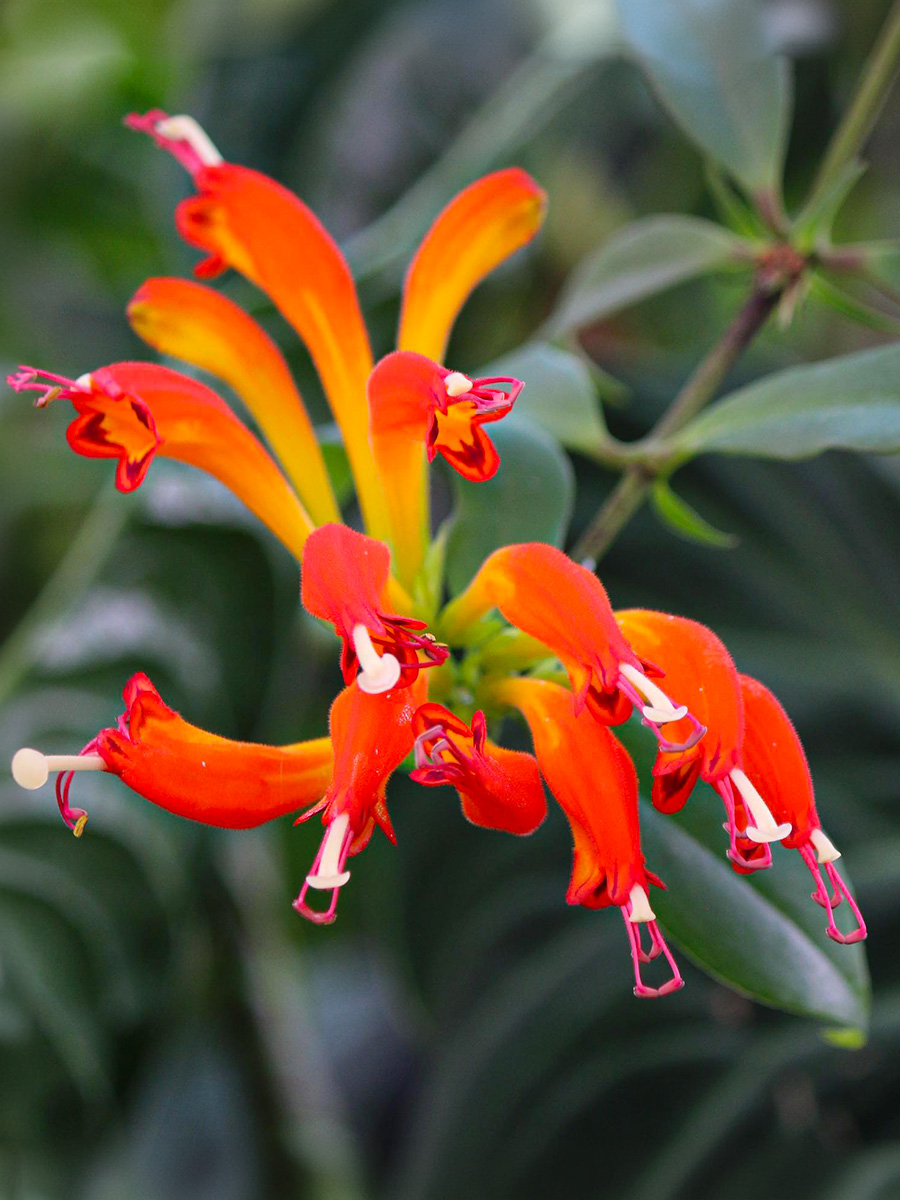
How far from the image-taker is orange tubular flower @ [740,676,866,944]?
14.0 inches

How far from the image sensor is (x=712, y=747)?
34 centimetres

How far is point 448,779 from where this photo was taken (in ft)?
1.11

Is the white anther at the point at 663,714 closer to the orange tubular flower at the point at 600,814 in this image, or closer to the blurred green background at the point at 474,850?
the orange tubular flower at the point at 600,814

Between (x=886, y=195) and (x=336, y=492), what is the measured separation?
819 millimetres

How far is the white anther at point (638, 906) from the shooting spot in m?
0.34

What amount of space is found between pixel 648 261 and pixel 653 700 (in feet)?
0.98

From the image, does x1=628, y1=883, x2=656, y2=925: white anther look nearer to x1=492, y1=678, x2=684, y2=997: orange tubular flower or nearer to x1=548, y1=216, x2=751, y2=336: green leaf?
x1=492, y1=678, x2=684, y2=997: orange tubular flower

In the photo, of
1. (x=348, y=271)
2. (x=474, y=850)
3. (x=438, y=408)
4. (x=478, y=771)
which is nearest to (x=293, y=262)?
(x=348, y=271)

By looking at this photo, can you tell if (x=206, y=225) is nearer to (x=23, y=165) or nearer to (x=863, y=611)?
(x=863, y=611)

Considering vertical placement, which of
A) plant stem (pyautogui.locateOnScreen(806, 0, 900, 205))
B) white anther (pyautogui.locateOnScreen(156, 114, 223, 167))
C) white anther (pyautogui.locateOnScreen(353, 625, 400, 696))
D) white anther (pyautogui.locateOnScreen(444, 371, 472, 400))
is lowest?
white anther (pyautogui.locateOnScreen(353, 625, 400, 696))

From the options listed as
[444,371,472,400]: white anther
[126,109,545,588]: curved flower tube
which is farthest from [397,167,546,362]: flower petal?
[444,371,472,400]: white anther

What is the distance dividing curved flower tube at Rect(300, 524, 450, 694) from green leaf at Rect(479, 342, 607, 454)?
172 millimetres

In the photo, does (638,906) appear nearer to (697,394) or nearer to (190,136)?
(697,394)

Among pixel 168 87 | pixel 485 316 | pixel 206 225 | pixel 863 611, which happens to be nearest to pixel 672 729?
pixel 206 225
